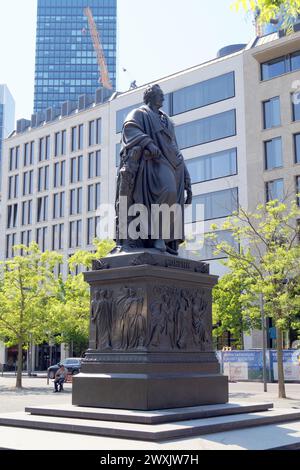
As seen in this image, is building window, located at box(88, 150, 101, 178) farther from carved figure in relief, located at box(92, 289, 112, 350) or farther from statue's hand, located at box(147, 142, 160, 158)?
carved figure in relief, located at box(92, 289, 112, 350)

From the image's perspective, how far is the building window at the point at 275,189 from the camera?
46.8 metres

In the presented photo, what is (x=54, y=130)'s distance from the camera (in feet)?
237

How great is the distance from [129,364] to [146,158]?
11.9 ft

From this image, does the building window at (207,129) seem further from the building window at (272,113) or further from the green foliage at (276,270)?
the green foliage at (276,270)

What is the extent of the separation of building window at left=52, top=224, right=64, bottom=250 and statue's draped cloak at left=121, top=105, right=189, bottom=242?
5864 cm

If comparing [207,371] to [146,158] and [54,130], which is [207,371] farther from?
[54,130]

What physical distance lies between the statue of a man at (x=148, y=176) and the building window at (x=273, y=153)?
3734 cm

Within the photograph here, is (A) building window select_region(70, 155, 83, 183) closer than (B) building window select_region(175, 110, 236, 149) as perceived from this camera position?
No

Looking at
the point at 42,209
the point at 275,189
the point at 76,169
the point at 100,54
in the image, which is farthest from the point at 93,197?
the point at 100,54

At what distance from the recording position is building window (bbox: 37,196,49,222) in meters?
72.4

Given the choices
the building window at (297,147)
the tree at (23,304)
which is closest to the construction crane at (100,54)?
the building window at (297,147)

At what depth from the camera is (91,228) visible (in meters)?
65.8

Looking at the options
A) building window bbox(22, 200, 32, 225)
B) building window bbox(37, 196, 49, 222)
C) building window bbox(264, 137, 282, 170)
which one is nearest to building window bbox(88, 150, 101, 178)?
building window bbox(37, 196, 49, 222)

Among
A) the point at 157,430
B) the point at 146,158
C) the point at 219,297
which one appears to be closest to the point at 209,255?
the point at 219,297
